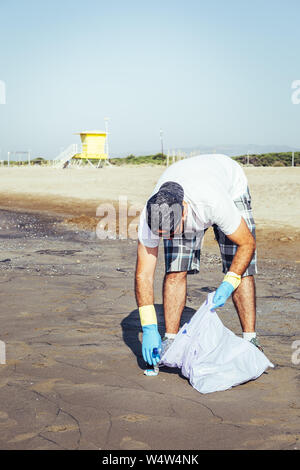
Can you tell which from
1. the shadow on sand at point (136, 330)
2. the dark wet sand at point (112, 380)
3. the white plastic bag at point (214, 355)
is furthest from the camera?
the shadow on sand at point (136, 330)

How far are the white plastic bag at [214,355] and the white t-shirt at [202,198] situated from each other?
17.1 inches

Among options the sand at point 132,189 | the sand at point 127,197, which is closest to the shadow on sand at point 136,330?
the sand at point 127,197

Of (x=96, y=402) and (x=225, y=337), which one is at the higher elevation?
(x=225, y=337)

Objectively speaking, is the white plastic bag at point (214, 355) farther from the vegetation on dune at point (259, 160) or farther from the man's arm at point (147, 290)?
the vegetation on dune at point (259, 160)

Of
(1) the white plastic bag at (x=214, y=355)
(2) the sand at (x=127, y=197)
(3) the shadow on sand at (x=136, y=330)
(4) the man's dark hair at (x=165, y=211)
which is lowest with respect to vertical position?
(2) the sand at (x=127, y=197)

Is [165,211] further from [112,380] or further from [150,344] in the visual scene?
[112,380]

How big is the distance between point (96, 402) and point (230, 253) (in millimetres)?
1255

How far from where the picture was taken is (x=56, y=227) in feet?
31.4

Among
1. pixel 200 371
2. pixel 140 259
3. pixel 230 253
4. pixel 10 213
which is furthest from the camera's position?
pixel 10 213

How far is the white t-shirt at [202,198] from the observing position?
289 centimetres

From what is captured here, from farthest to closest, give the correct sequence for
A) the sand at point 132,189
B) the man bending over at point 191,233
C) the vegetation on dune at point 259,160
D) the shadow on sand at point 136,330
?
the vegetation on dune at point 259,160, the sand at point 132,189, the shadow on sand at point 136,330, the man bending over at point 191,233

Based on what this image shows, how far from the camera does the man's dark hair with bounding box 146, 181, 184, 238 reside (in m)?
2.66
